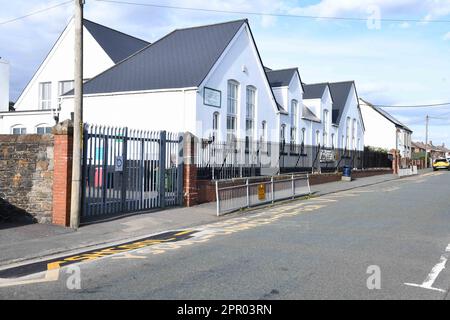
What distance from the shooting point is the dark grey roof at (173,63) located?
926 inches

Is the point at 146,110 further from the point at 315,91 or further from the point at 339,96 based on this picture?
the point at 339,96

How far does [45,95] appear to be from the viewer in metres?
32.2

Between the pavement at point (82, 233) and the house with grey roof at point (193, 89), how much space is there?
944 centimetres

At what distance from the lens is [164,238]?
10.2m

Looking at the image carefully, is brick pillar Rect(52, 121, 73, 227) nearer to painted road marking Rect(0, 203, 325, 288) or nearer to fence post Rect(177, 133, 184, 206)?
painted road marking Rect(0, 203, 325, 288)

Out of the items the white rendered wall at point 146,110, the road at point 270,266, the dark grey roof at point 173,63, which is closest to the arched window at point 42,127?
the white rendered wall at point 146,110

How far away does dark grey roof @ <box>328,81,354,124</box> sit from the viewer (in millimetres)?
43594

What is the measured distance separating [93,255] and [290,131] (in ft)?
83.6

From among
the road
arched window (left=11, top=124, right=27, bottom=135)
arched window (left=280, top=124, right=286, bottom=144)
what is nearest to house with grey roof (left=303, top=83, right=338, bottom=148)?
arched window (left=280, top=124, right=286, bottom=144)

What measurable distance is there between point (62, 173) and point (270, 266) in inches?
247

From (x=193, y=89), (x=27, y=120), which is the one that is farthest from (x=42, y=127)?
(x=193, y=89)

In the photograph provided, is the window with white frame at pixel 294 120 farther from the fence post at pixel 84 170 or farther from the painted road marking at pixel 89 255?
the painted road marking at pixel 89 255

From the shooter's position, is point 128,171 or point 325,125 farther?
point 325,125

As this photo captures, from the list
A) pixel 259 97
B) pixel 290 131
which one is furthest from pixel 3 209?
pixel 290 131
